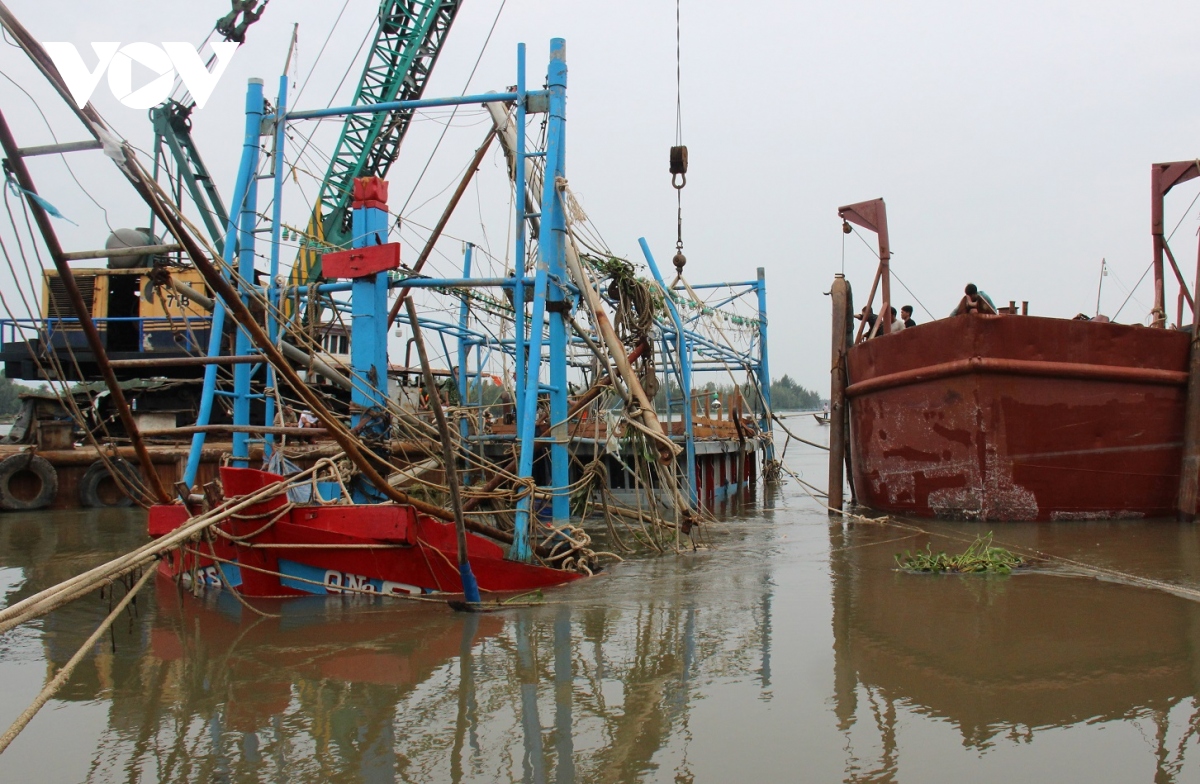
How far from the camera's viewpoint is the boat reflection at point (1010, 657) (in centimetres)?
419

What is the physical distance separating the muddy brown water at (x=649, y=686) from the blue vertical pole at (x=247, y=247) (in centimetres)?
208

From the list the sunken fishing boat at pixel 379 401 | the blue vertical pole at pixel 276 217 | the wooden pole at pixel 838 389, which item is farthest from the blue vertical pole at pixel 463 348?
the wooden pole at pixel 838 389

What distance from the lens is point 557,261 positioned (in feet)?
30.1

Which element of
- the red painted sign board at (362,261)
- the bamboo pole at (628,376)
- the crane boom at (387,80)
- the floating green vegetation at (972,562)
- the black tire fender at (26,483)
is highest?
the crane boom at (387,80)

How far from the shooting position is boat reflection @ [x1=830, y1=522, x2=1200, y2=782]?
4191mm

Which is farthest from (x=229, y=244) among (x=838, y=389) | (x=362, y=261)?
(x=838, y=389)

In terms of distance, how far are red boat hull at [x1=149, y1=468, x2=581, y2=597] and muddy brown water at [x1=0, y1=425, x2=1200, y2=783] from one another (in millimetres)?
223

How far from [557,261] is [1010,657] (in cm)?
551

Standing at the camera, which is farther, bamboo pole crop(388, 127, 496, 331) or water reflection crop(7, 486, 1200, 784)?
bamboo pole crop(388, 127, 496, 331)

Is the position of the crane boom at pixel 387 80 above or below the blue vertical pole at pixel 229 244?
above

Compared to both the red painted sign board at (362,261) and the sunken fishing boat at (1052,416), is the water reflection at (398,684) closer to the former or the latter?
the red painted sign board at (362,261)

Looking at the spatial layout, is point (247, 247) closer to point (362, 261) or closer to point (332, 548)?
point (362, 261)

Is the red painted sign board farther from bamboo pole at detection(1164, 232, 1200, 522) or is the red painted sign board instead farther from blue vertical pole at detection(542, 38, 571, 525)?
bamboo pole at detection(1164, 232, 1200, 522)

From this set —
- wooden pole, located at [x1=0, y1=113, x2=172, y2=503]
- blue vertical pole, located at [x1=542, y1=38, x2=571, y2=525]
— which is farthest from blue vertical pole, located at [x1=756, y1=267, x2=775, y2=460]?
wooden pole, located at [x1=0, y1=113, x2=172, y2=503]
